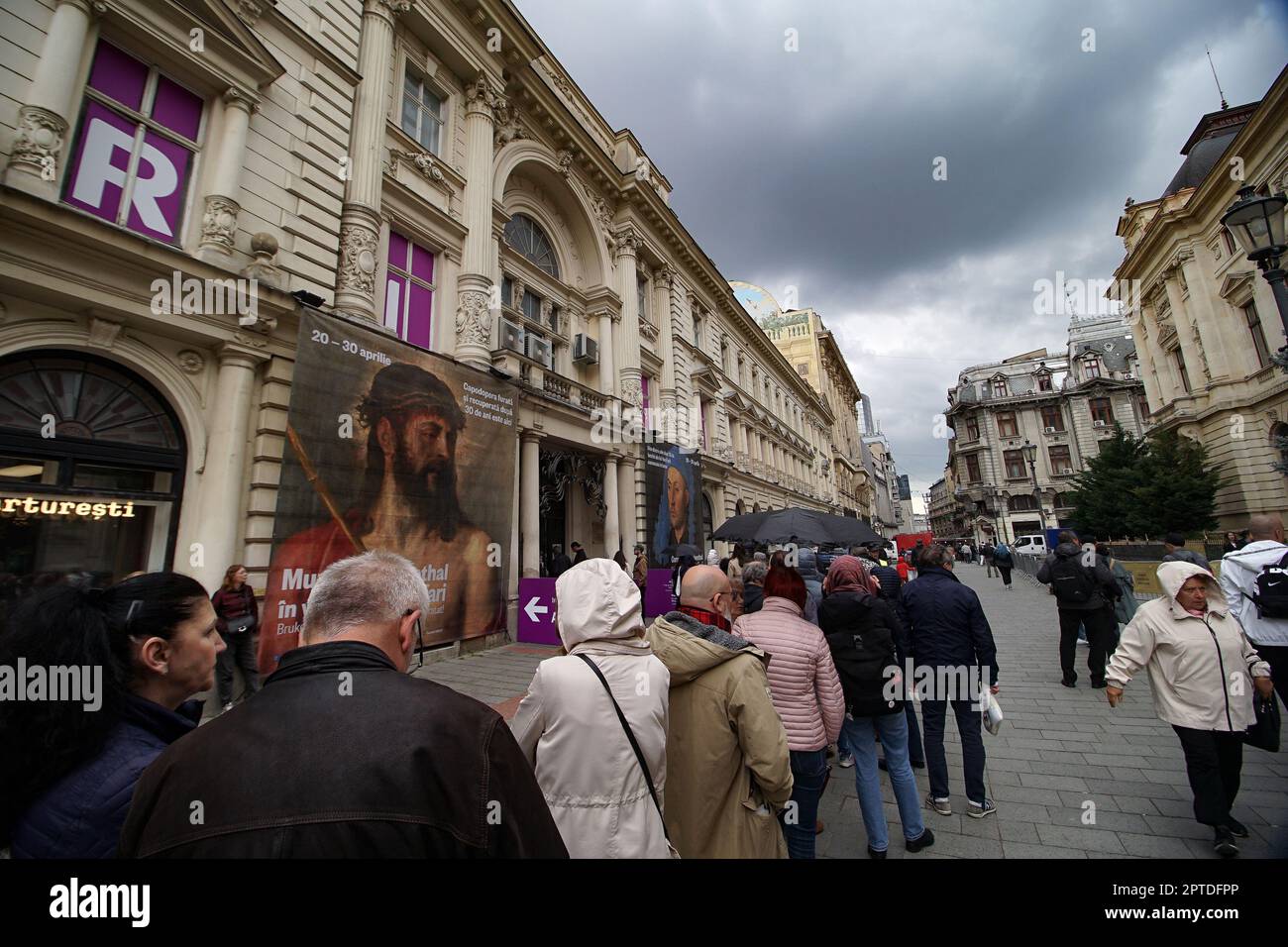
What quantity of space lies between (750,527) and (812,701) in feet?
34.9

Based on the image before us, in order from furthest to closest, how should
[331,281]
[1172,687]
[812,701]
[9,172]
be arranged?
[331,281], [9,172], [1172,687], [812,701]

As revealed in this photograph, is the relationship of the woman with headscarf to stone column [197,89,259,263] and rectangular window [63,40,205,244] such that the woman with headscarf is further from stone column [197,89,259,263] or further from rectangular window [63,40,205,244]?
rectangular window [63,40,205,244]

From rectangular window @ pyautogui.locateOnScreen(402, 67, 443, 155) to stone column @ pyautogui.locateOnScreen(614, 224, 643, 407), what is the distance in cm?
702

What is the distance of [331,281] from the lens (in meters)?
8.45

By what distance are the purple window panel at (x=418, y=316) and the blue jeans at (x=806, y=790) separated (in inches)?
398

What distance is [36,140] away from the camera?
5535 millimetres

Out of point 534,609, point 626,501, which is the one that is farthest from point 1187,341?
point 534,609

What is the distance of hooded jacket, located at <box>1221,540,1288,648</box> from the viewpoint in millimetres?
4059

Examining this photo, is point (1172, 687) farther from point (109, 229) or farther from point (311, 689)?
A: point (109, 229)

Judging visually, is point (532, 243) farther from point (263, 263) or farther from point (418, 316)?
point (263, 263)

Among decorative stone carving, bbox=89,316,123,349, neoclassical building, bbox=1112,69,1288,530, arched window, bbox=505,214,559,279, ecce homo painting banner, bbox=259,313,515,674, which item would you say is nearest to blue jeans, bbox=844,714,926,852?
ecce homo painting banner, bbox=259,313,515,674

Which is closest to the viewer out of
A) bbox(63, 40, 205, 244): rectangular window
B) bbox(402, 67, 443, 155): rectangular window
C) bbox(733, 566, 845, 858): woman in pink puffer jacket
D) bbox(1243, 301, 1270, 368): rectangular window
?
bbox(733, 566, 845, 858): woman in pink puffer jacket
